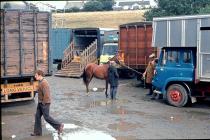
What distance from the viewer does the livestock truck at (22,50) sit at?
45.9 ft

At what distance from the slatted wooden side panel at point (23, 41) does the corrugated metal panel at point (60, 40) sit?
48.4 feet

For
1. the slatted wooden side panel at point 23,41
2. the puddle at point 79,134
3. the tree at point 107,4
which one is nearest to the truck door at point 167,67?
the slatted wooden side panel at point 23,41

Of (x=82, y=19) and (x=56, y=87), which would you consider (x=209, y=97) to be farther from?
(x=82, y=19)

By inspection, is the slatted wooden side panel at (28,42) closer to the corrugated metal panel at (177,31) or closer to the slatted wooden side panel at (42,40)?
the slatted wooden side panel at (42,40)

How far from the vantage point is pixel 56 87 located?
2128 centimetres

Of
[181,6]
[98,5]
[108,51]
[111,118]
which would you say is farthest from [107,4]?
[111,118]

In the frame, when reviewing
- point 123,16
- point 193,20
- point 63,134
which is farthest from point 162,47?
point 123,16

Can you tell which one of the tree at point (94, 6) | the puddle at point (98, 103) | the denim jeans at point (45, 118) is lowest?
the puddle at point (98, 103)

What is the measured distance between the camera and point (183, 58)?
14.6m

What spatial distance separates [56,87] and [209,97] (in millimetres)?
8986

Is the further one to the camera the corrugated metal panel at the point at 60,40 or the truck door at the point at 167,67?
the corrugated metal panel at the point at 60,40

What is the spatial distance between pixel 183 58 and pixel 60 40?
56.1 ft

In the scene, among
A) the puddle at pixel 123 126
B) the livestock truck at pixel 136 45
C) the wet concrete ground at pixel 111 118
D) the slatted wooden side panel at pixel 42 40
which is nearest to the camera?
the wet concrete ground at pixel 111 118

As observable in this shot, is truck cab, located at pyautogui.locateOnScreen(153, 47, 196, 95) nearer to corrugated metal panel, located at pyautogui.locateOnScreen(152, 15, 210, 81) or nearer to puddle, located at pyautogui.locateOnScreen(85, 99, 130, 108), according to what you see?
corrugated metal panel, located at pyautogui.locateOnScreen(152, 15, 210, 81)
